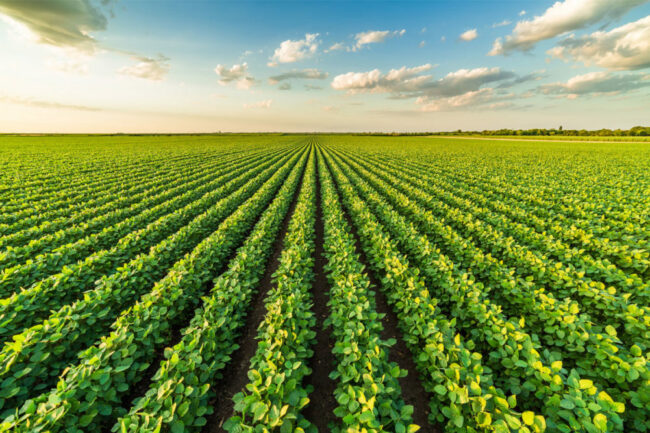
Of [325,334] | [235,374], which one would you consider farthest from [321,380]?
[235,374]

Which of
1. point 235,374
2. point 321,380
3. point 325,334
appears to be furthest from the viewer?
point 325,334

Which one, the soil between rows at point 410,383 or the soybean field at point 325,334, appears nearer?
the soybean field at point 325,334

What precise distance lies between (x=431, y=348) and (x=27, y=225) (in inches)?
600

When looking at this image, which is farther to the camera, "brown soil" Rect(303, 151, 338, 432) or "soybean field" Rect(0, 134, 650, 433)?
"brown soil" Rect(303, 151, 338, 432)

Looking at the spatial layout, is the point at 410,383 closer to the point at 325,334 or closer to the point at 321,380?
the point at 321,380

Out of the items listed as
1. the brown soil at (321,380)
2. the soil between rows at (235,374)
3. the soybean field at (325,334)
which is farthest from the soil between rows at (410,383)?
the soil between rows at (235,374)

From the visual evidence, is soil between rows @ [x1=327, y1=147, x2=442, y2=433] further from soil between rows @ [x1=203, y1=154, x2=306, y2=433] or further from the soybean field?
soil between rows @ [x1=203, y1=154, x2=306, y2=433]

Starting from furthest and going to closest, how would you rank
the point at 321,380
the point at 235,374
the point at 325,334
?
the point at 325,334
the point at 235,374
the point at 321,380

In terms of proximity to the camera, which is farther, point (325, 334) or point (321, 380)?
point (325, 334)

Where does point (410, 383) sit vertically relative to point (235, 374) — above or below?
below

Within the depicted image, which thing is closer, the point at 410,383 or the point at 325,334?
the point at 410,383

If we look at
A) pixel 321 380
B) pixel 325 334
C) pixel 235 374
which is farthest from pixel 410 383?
pixel 235 374

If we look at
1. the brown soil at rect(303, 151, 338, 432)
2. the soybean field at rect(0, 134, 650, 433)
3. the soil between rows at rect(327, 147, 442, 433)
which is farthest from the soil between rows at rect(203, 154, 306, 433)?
the soil between rows at rect(327, 147, 442, 433)

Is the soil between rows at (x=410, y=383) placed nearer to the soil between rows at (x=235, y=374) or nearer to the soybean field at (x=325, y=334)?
the soybean field at (x=325, y=334)
